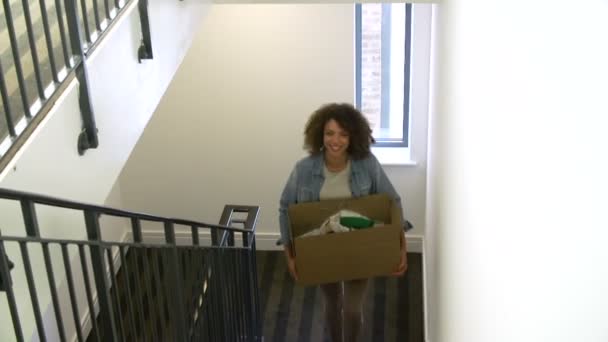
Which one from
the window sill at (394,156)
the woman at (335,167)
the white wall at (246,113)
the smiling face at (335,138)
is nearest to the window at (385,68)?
the window sill at (394,156)

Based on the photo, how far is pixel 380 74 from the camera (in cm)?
519

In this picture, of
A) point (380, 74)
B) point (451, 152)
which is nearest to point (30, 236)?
point (451, 152)

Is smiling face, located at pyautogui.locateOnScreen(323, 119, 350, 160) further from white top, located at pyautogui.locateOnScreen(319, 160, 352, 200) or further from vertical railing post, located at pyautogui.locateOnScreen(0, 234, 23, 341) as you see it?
vertical railing post, located at pyautogui.locateOnScreen(0, 234, 23, 341)

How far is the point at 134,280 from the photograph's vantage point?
97.3 inches

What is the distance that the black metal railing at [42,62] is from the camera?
1.86 meters

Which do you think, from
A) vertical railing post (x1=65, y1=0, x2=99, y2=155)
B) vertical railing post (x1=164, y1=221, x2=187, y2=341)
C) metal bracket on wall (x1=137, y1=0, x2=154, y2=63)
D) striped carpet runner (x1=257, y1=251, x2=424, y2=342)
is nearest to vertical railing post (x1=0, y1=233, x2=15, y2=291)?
vertical railing post (x1=65, y1=0, x2=99, y2=155)

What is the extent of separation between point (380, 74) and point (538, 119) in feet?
12.9

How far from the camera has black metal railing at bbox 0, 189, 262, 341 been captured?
5.74ft

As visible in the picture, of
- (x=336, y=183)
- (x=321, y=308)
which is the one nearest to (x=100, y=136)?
(x=336, y=183)

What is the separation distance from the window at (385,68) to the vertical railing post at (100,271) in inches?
131

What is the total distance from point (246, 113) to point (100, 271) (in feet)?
10.5

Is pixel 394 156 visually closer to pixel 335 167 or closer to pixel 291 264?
pixel 335 167

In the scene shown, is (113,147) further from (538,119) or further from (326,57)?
(326,57)

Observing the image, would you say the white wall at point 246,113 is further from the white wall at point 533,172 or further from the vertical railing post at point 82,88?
the vertical railing post at point 82,88
